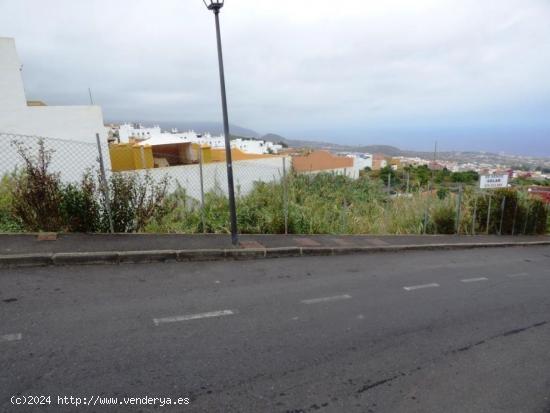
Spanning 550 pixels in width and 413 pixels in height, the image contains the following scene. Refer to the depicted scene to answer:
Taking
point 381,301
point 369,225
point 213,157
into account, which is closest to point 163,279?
point 381,301

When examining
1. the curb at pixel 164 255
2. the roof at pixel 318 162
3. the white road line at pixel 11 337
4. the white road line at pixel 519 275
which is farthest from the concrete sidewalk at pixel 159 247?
the roof at pixel 318 162

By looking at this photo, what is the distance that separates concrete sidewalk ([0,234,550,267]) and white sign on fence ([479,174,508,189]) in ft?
17.3

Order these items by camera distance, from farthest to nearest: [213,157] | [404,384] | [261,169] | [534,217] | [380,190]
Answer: [213,157]
[261,169]
[380,190]
[534,217]
[404,384]

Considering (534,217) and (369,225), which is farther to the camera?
(534,217)

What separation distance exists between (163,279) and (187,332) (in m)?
1.68

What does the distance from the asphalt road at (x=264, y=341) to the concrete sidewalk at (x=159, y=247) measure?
270 millimetres

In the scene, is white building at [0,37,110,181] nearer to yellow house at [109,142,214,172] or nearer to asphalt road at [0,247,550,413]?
yellow house at [109,142,214,172]

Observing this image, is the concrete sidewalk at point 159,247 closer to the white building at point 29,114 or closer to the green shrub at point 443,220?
the green shrub at point 443,220

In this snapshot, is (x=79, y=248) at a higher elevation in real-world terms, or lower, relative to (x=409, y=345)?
higher

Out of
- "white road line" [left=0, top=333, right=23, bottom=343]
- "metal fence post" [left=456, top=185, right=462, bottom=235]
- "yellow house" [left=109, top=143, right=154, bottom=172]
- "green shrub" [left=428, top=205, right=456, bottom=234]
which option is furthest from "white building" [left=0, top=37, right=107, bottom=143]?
"metal fence post" [left=456, top=185, right=462, bottom=235]

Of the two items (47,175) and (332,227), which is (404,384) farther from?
(332,227)

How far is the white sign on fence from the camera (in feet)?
40.5

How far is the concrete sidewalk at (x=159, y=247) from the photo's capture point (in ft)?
17.6

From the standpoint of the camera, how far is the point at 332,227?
35.6 feet
